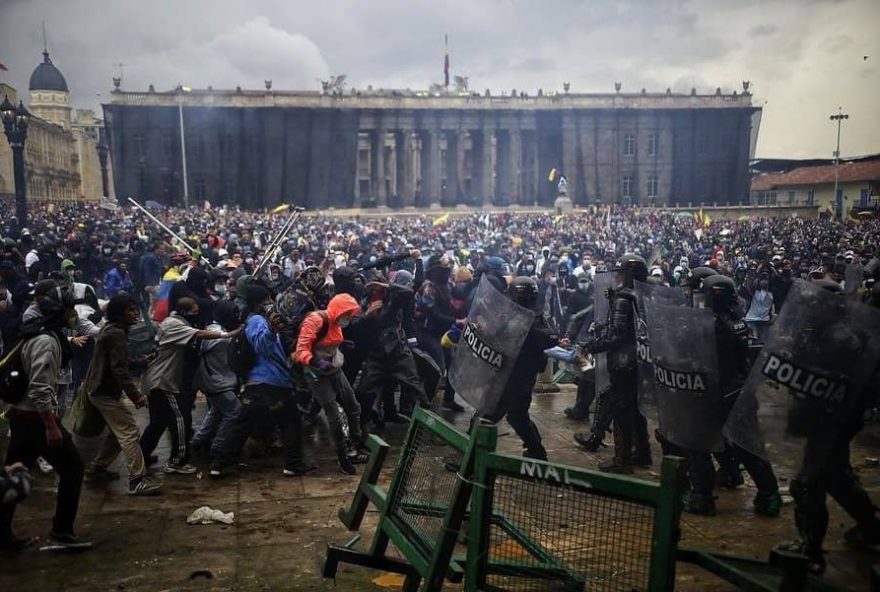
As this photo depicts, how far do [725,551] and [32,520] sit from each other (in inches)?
186

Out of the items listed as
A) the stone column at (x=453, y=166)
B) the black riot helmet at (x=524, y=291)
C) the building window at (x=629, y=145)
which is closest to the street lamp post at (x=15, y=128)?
the black riot helmet at (x=524, y=291)

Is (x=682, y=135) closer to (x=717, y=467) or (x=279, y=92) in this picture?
(x=279, y=92)

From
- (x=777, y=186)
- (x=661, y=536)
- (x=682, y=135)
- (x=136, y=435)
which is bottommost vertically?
(x=136, y=435)

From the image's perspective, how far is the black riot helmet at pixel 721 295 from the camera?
527 centimetres

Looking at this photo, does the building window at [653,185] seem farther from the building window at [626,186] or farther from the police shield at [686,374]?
the police shield at [686,374]

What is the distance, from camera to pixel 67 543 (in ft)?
15.3

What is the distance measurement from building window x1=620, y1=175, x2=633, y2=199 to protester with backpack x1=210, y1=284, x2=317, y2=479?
58.9 m

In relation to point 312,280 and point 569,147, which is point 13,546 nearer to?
point 312,280

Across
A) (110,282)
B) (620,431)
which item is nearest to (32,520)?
(620,431)

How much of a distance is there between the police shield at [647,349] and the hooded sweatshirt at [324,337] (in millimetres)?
2363

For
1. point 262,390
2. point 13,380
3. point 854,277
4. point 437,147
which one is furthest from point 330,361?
point 437,147

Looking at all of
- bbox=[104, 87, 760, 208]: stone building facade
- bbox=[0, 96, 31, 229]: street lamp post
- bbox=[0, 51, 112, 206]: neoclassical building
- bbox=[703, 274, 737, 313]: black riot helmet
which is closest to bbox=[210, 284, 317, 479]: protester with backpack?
bbox=[703, 274, 737, 313]: black riot helmet

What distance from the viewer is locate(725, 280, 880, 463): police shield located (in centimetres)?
380

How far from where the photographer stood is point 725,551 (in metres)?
4.72
